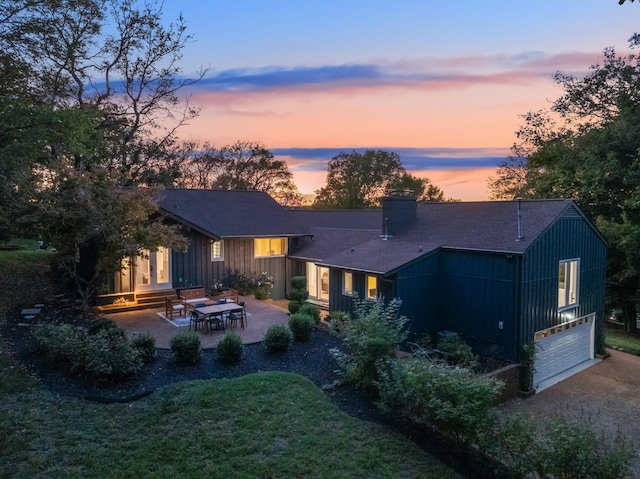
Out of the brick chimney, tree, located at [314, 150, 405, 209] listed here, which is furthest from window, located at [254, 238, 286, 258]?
tree, located at [314, 150, 405, 209]

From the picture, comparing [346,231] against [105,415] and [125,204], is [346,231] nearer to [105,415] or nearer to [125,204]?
[125,204]

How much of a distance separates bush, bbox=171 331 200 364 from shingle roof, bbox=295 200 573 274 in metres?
5.60

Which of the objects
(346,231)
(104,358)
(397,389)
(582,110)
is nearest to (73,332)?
(104,358)

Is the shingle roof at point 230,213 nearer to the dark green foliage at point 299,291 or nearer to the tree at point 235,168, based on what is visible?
the dark green foliage at point 299,291

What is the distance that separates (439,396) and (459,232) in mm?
7549

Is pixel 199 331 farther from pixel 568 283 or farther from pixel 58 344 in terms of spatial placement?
pixel 568 283

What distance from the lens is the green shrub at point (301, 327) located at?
11.6 metres

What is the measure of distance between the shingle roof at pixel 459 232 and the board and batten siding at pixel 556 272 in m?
0.43

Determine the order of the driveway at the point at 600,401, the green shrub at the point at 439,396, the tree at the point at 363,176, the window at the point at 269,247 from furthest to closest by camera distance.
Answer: the tree at the point at 363,176 < the window at the point at 269,247 < the driveway at the point at 600,401 < the green shrub at the point at 439,396

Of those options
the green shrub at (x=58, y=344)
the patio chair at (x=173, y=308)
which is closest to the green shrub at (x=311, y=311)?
the patio chair at (x=173, y=308)

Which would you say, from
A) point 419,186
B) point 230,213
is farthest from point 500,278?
point 419,186

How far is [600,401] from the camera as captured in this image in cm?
1110

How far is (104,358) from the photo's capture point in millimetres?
8430

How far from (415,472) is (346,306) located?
7.91 meters
